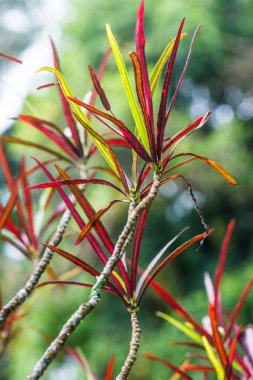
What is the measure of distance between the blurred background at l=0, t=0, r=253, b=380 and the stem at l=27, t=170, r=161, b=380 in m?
2.47

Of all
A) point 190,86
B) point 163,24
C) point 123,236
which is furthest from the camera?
point 190,86

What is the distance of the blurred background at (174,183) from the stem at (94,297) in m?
2.47

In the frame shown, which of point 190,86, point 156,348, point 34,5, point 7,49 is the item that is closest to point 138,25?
point 156,348

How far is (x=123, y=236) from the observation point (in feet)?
1.26

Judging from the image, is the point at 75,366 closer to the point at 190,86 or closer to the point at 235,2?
the point at 190,86

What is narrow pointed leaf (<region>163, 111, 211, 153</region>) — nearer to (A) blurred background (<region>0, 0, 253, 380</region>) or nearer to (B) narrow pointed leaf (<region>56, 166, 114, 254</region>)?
(B) narrow pointed leaf (<region>56, 166, 114, 254</region>)

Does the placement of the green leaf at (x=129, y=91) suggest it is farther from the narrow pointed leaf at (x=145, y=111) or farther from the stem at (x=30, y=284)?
the stem at (x=30, y=284)

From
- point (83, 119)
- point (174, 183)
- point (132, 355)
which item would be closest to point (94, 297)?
point (132, 355)

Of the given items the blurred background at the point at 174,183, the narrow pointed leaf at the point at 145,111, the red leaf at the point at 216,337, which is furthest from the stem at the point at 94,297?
the blurred background at the point at 174,183

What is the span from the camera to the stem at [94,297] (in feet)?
1.13

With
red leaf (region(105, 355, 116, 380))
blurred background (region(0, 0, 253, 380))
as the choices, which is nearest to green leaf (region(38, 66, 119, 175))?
red leaf (region(105, 355, 116, 380))

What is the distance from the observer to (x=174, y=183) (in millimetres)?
3830

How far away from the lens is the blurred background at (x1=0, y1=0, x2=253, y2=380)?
3139mm

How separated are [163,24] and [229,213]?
173cm
